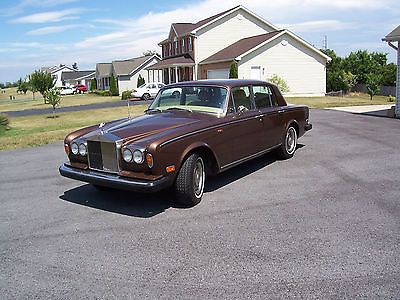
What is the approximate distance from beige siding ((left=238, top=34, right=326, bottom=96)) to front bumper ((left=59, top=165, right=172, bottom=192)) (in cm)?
2583

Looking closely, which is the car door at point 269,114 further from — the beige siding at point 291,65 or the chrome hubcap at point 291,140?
the beige siding at point 291,65

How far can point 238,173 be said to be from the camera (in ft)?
23.5

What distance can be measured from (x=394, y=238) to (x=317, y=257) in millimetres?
1032

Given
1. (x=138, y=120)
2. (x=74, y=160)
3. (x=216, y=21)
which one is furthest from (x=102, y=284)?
(x=216, y=21)

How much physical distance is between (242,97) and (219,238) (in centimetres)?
299

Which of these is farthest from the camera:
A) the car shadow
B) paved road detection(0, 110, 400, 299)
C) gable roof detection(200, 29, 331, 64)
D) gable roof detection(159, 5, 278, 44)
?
gable roof detection(159, 5, 278, 44)

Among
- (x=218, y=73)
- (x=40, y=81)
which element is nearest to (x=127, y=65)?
(x=40, y=81)

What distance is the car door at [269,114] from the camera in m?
7.00

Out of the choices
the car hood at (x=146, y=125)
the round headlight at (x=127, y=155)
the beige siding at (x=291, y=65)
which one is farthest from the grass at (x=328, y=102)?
the round headlight at (x=127, y=155)

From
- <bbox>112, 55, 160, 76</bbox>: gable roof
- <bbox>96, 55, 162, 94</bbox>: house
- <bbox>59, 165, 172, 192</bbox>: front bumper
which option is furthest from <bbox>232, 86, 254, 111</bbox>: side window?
<bbox>112, 55, 160, 76</bbox>: gable roof

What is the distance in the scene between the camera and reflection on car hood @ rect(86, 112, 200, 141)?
5203 millimetres

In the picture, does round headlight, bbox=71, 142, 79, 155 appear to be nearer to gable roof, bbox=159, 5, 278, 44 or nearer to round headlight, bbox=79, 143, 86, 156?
round headlight, bbox=79, 143, 86, 156

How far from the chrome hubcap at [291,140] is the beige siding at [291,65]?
2247 cm

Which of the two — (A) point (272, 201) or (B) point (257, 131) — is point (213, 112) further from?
(A) point (272, 201)
